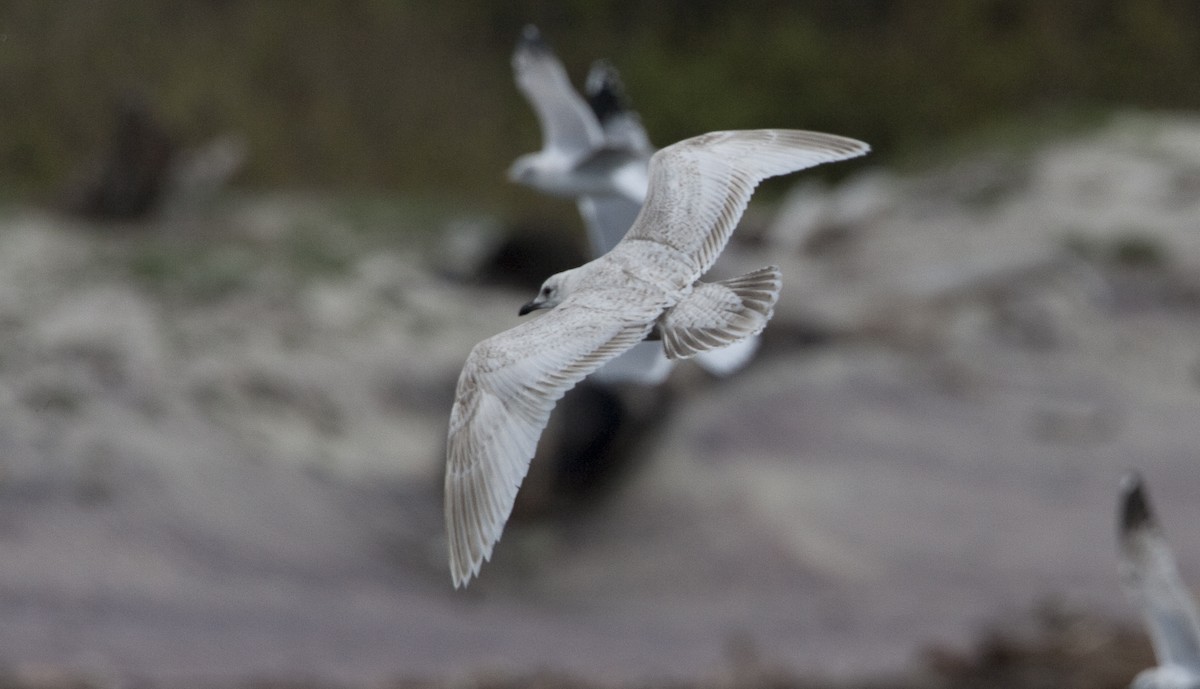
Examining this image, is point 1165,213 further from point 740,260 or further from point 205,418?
point 205,418

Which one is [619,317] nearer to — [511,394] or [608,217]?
[511,394]

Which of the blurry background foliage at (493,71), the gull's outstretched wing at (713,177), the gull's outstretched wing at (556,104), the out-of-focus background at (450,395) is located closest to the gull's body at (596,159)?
the gull's outstretched wing at (556,104)

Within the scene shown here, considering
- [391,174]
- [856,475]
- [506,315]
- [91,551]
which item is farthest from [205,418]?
[391,174]

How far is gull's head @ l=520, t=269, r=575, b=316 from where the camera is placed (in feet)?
7.07

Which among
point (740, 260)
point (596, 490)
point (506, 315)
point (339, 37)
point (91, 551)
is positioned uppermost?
point (339, 37)

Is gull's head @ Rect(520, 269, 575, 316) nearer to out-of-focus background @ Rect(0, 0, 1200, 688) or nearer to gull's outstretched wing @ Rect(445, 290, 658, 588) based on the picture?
gull's outstretched wing @ Rect(445, 290, 658, 588)

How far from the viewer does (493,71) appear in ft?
37.1

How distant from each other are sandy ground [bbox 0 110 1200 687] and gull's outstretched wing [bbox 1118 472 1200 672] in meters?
2.66

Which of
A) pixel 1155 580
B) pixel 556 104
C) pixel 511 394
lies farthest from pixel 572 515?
pixel 511 394

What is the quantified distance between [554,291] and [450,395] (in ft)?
17.6

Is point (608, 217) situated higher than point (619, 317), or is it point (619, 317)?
point (608, 217)

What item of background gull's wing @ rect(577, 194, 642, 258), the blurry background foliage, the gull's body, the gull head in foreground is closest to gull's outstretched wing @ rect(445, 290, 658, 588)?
the gull head in foreground

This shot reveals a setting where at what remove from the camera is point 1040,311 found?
8.77 metres

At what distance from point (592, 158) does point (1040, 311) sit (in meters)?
6.09
